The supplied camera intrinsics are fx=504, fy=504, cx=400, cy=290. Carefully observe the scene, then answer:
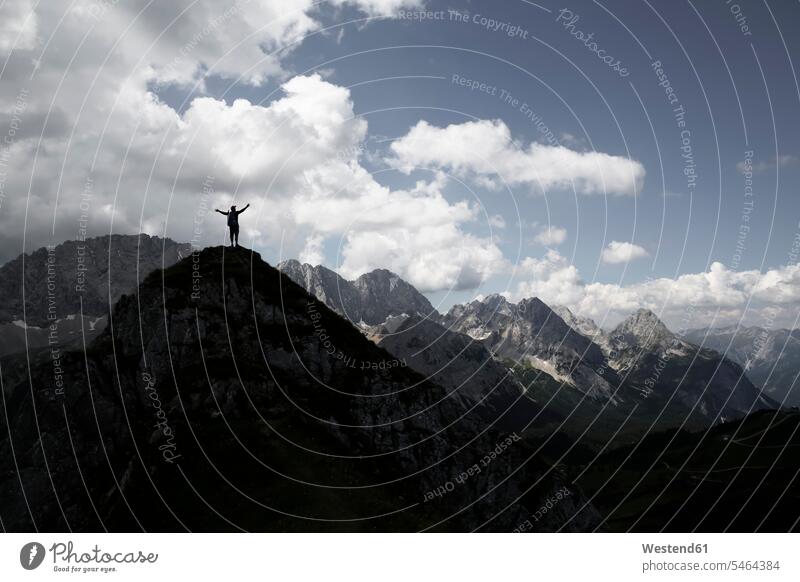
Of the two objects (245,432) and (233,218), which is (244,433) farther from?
(233,218)

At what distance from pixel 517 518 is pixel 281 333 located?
50943 millimetres

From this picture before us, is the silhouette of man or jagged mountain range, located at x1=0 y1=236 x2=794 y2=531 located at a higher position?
the silhouette of man

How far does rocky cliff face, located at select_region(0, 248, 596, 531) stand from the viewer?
58.6m

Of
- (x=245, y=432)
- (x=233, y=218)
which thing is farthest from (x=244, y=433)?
(x=233, y=218)

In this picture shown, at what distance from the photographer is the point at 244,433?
66125 millimetres

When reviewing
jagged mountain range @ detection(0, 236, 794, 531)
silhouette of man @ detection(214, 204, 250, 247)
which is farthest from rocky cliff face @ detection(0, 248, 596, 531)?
silhouette of man @ detection(214, 204, 250, 247)

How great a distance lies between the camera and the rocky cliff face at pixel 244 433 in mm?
58594

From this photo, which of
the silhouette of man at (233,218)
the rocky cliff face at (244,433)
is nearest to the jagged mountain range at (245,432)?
the rocky cliff face at (244,433)

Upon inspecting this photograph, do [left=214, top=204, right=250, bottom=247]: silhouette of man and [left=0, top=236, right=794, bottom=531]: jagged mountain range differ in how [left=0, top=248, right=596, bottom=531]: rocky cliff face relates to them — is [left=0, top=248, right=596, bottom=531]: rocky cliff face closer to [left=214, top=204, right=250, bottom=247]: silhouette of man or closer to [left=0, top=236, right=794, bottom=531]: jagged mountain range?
[left=0, top=236, right=794, bottom=531]: jagged mountain range

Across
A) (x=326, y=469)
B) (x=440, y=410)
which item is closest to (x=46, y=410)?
(x=326, y=469)

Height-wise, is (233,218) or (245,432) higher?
(233,218)

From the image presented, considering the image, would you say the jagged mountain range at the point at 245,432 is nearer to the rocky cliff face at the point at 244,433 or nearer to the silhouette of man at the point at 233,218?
the rocky cliff face at the point at 244,433

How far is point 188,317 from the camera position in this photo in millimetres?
80938
